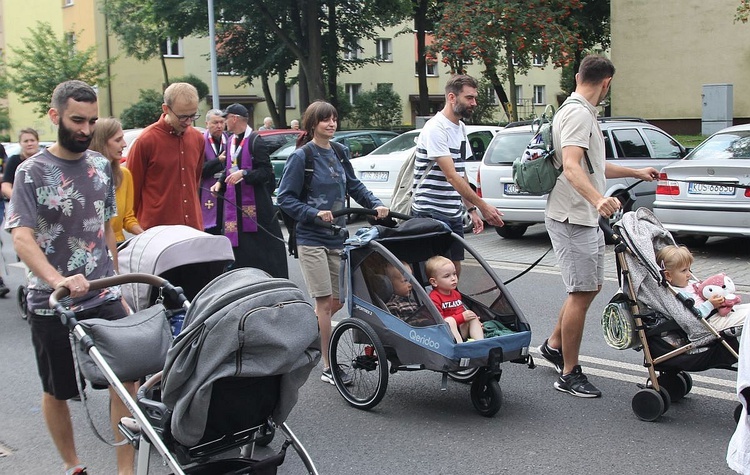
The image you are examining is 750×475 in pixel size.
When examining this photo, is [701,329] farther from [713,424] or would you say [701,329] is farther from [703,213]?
[703,213]

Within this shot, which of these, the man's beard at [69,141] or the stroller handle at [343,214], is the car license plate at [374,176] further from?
the man's beard at [69,141]

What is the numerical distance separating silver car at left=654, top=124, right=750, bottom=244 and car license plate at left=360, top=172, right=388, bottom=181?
5.08m

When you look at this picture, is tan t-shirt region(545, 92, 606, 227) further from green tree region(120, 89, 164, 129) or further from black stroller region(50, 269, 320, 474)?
green tree region(120, 89, 164, 129)

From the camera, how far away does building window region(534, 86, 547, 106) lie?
6144 centimetres

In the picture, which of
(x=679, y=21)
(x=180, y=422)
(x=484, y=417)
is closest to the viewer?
(x=180, y=422)

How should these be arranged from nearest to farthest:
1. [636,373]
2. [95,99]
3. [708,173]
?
[95,99], [636,373], [708,173]

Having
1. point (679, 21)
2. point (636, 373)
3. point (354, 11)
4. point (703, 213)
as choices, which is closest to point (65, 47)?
point (354, 11)

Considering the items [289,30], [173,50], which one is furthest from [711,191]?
[173,50]

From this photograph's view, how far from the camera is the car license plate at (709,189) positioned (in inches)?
408

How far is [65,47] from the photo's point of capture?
38.0 m

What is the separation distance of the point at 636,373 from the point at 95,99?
4.07 meters

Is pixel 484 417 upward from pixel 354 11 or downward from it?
downward

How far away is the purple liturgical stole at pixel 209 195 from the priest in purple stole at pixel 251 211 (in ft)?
0.70

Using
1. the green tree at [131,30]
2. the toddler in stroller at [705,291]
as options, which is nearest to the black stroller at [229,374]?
the toddler in stroller at [705,291]
